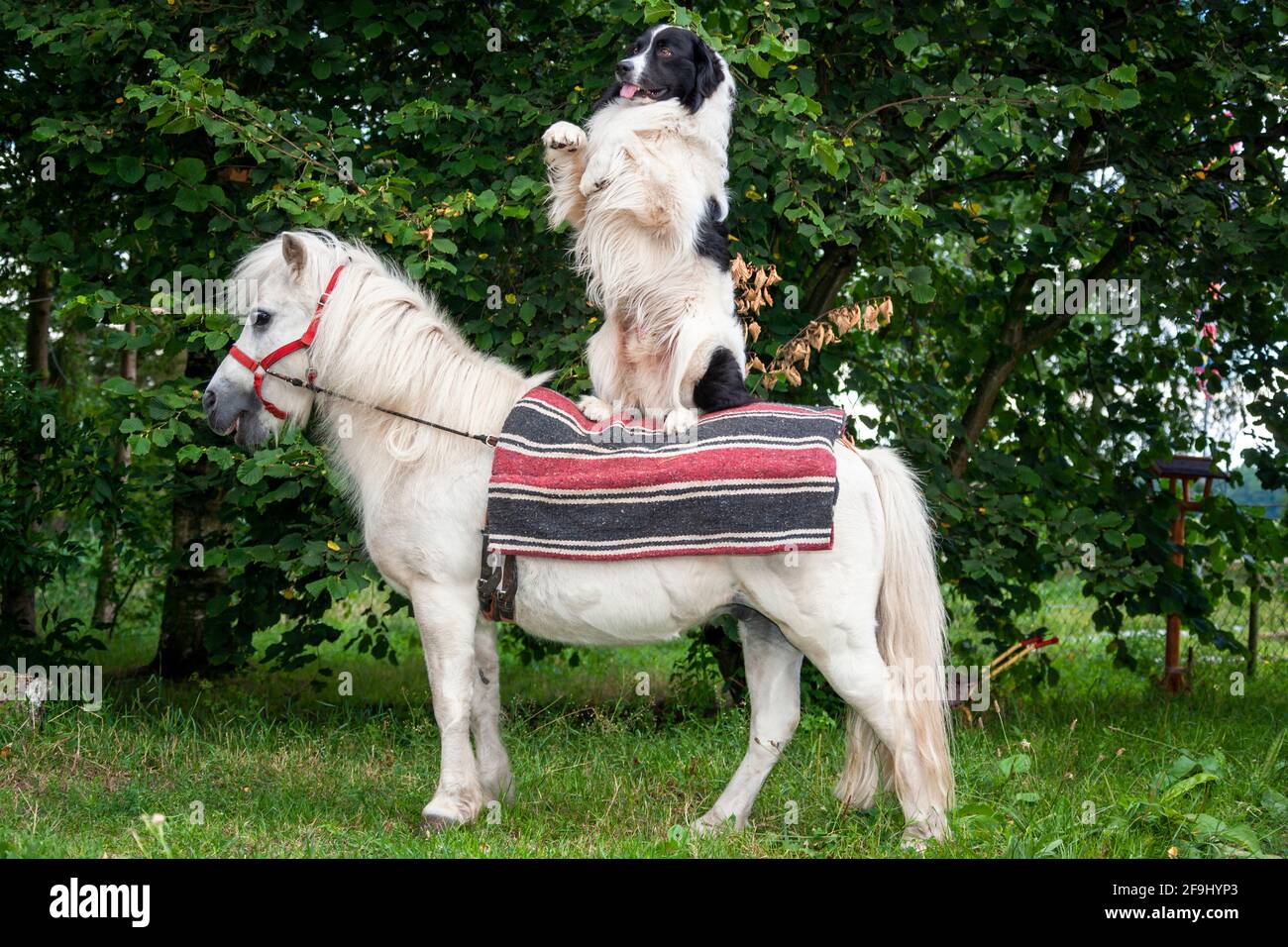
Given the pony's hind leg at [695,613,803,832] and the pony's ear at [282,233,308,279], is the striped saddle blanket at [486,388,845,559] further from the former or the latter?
the pony's ear at [282,233,308,279]

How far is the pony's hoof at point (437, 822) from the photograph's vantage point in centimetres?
430

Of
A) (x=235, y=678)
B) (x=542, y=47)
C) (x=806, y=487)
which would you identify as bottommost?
(x=235, y=678)

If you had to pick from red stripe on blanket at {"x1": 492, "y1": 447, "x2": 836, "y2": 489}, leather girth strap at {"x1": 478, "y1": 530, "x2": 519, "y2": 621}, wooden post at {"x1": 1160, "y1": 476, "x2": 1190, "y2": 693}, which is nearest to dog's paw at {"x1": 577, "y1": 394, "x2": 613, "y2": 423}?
red stripe on blanket at {"x1": 492, "y1": 447, "x2": 836, "y2": 489}

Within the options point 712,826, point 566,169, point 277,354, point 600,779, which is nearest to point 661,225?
point 566,169

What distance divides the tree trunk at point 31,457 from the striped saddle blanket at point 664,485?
4529 mm

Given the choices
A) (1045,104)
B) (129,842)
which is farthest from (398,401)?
(1045,104)

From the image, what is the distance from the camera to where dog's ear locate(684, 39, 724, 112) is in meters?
4.38

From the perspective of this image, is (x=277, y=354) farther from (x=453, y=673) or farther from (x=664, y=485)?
(x=664, y=485)

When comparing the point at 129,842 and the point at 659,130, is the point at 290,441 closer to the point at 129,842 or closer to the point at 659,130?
the point at 129,842

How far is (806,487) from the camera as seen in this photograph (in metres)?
4.12

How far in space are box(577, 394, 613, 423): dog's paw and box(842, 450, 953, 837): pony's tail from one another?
979mm

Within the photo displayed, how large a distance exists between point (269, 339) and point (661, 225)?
1503mm

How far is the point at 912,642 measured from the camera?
4.46 meters

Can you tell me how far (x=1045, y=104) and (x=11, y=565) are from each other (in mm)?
6311
